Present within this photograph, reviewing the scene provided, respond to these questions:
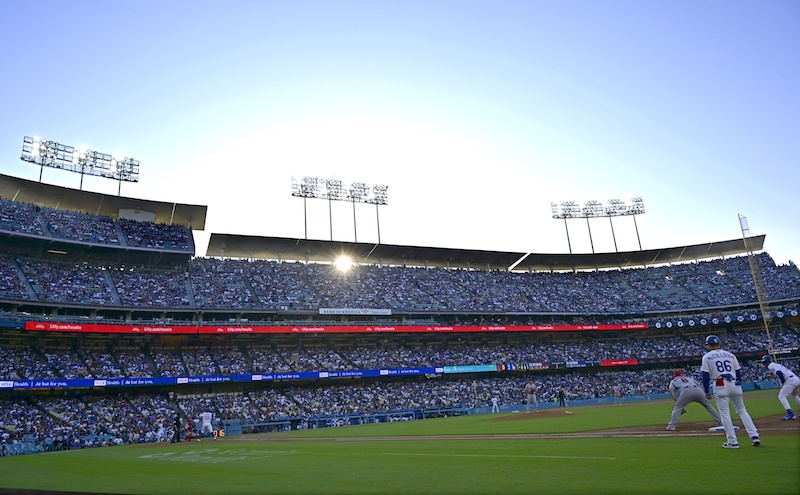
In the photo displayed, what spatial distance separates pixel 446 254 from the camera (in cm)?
6819

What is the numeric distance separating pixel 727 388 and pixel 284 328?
41342 millimetres

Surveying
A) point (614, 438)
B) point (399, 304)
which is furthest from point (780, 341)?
point (614, 438)

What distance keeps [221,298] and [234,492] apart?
4261 cm

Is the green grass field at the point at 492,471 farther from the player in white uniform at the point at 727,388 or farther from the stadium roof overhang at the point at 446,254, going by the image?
the stadium roof overhang at the point at 446,254

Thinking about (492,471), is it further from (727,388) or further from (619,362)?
(619,362)

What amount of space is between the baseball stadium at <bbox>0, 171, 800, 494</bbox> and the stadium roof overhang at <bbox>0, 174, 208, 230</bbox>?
225 mm

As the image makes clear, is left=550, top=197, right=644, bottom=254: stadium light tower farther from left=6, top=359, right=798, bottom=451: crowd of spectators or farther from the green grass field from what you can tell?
the green grass field

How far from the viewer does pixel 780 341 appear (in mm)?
60656

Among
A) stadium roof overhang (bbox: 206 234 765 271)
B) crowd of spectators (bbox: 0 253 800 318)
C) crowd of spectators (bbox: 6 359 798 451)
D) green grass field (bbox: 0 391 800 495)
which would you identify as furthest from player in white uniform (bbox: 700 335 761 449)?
stadium roof overhang (bbox: 206 234 765 271)

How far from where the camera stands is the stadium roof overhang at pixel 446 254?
193 feet

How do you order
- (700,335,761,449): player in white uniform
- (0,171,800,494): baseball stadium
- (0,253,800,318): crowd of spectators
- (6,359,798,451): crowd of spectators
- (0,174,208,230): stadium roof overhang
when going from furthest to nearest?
(0,174,208,230): stadium roof overhang < (0,253,800,318): crowd of spectators < (6,359,798,451): crowd of spectators < (0,171,800,494): baseball stadium < (700,335,761,449): player in white uniform

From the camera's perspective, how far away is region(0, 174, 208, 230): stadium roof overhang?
1880 inches

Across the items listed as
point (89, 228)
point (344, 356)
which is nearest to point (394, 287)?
point (344, 356)

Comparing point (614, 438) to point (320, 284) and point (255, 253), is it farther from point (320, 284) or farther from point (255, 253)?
point (255, 253)
